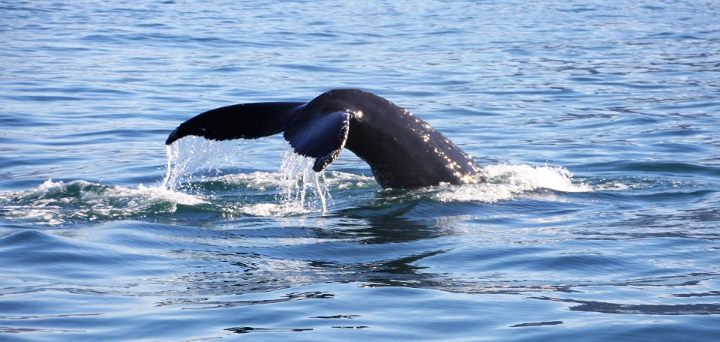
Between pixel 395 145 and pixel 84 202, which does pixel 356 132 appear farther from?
pixel 84 202

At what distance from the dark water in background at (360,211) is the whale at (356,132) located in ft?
0.63

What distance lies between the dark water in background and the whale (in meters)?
0.19

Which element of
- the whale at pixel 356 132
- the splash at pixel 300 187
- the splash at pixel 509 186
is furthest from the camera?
the splash at pixel 509 186

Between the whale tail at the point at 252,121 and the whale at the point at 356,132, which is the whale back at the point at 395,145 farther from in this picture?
the whale tail at the point at 252,121

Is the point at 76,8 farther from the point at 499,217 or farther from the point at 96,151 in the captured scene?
the point at 499,217

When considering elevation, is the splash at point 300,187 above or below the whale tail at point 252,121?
below

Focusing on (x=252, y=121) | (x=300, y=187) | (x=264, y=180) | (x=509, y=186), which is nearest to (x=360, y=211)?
(x=252, y=121)

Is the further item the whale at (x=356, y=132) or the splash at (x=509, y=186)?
the splash at (x=509, y=186)

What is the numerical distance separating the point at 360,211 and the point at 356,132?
0.84m

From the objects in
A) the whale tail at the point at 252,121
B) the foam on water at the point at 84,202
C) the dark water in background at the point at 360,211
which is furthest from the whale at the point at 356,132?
the foam on water at the point at 84,202

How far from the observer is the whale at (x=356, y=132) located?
27.9 ft

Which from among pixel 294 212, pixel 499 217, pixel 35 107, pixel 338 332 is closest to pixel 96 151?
pixel 35 107

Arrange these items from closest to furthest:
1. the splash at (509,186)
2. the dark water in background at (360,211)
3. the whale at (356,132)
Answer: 1. the dark water in background at (360,211)
2. the whale at (356,132)
3. the splash at (509,186)

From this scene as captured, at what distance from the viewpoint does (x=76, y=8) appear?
A: 33.3 meters
